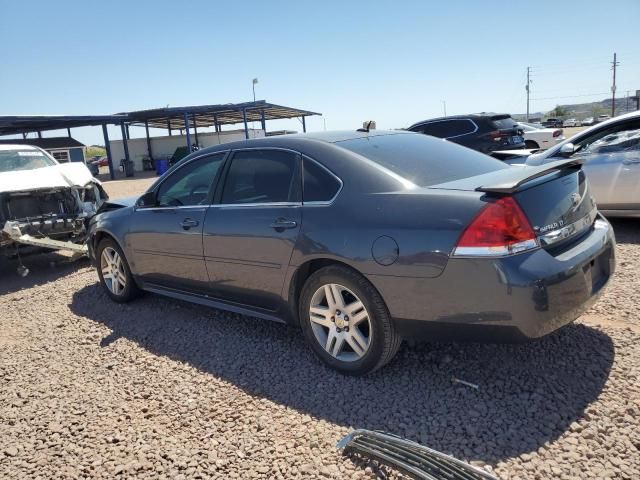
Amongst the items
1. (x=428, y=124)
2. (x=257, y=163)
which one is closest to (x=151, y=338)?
(x=257, y=163)

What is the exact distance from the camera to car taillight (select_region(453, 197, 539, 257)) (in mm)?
2611

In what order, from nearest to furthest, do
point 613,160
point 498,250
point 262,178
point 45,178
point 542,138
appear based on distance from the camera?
point 498,250 < point 262,178 < point 613,160 < point 45,178 < point 542,138

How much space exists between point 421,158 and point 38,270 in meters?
6.20

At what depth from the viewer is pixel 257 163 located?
3848 mm

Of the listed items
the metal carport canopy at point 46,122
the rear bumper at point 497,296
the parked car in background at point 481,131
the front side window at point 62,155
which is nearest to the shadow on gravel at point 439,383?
the rear bumper at point 497,296

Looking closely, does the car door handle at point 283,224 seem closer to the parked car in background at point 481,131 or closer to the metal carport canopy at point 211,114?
the parked car in background at point 481,131

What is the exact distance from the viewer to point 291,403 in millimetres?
3076

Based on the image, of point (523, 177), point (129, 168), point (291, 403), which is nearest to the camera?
point (523, 177)

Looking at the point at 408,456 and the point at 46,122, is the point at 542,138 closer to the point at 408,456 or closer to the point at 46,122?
the point at 408,456

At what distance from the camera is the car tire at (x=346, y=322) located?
3.03 metres

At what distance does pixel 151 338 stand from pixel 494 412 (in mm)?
2832

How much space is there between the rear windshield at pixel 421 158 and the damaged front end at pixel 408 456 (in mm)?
1472

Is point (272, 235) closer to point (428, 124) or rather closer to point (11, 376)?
point (11, 376)

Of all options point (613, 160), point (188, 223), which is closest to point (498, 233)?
point (188, 223)
